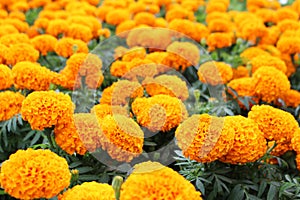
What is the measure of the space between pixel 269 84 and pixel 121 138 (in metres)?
1.55

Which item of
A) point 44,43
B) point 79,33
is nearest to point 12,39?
point 44,43

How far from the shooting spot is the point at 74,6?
5.24m

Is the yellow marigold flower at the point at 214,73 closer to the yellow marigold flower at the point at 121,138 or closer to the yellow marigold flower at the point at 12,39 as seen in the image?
the yellow marigold flower at the point at 121,138

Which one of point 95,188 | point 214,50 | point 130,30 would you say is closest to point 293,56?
point 214,50

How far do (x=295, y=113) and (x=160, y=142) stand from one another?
1.37m

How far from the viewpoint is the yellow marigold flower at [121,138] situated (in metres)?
2.31

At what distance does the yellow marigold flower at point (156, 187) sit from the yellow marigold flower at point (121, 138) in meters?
0.57

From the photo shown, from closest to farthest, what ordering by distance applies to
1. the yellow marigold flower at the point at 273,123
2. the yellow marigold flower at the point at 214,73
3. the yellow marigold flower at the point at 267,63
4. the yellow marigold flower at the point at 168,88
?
the yellow marigold flower at the point at 273,123 → the yellow marigold flower at the point at 168,88 → the yellow marigold flower at the point at 214,73 → the yellow marigold flower at the point at 267,63

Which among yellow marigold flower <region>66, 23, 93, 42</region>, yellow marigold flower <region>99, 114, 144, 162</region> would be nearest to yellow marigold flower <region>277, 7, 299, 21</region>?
yellow marigold flower <region>66, 23, 93, 42</region>

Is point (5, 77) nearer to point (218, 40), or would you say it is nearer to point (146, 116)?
point (146, 116)

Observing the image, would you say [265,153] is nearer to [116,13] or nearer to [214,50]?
[214,50]

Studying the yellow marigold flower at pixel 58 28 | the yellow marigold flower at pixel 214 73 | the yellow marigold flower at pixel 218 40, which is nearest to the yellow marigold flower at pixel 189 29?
the yellow marigold flower at pixel 218 40

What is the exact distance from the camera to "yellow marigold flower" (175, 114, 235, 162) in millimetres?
2225

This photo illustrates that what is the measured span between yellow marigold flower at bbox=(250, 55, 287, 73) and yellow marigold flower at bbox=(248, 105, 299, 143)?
1305 millimetres
